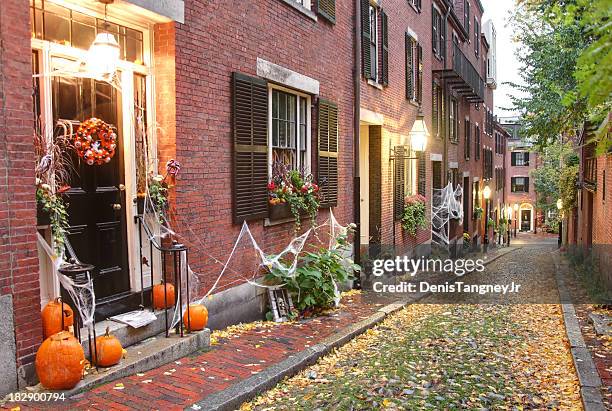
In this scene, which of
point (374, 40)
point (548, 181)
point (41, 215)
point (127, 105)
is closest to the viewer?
point (41, 215)

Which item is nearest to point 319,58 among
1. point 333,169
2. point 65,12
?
point 333,169

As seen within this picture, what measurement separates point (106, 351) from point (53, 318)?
51 centimetres

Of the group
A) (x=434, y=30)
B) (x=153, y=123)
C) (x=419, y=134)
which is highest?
(x=434, y=30)

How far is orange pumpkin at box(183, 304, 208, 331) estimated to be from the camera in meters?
6.25

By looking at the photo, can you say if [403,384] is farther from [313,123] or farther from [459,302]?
[459,302]

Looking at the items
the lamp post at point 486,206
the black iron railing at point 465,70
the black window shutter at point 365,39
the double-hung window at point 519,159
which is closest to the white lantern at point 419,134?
the black window shutter at point 365,39

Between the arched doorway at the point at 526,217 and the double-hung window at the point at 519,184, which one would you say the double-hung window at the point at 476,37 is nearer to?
the double-hung window at the point at 519,184

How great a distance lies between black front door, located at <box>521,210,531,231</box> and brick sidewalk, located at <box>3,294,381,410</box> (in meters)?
55.8

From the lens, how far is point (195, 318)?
20.6 feet

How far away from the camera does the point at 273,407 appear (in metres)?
5.13

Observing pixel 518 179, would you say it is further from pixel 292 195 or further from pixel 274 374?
pixel 274 374

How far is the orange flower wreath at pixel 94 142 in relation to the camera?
518 centimetres
